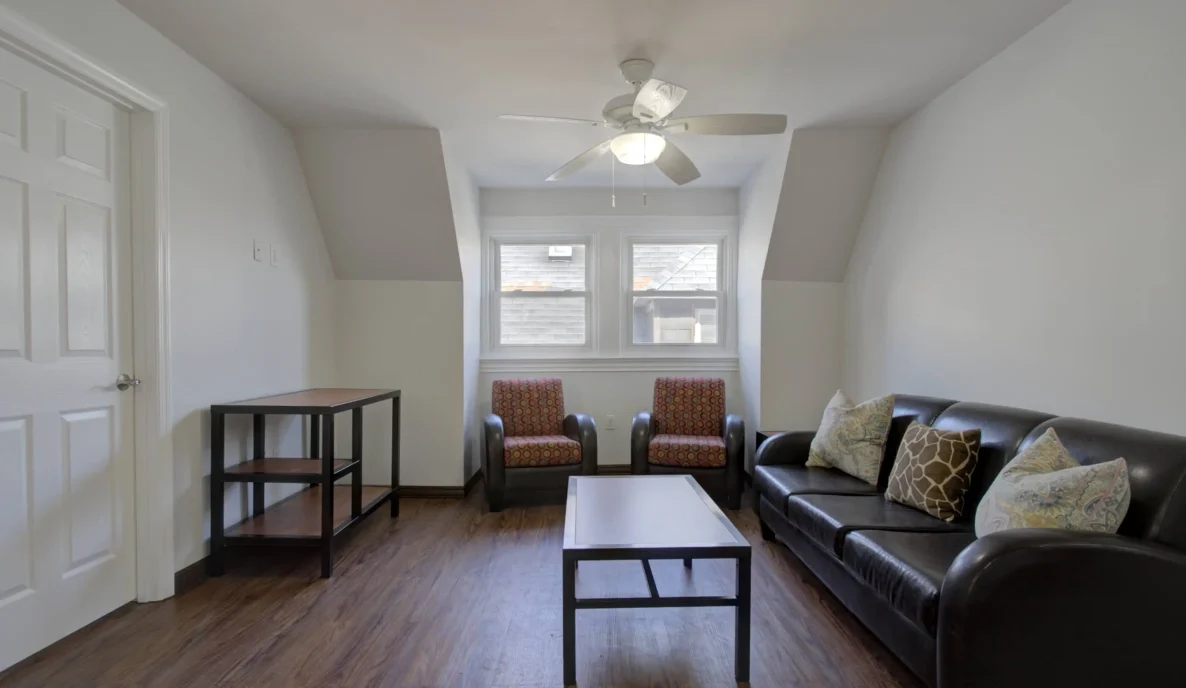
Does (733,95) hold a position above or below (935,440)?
above

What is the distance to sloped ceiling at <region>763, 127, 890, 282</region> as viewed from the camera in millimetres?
3426

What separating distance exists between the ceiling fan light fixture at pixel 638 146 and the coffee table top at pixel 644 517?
159 centimetres

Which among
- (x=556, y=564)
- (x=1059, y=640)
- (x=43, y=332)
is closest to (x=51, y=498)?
(x=43, y=332)

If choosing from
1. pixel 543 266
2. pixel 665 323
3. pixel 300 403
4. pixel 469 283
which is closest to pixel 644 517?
pixel 300 403

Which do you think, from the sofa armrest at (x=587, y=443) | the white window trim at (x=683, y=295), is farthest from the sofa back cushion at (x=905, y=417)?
the white window trim at (x=683, y=295)

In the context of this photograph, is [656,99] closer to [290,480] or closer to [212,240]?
[212,240]

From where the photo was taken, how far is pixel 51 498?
196cm

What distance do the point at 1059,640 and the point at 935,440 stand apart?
3.13 feet

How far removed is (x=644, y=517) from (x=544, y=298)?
2805mm

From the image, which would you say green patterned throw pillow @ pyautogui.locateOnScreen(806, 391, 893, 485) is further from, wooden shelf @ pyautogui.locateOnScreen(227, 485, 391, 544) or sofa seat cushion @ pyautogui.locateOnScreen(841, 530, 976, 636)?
wooden shelf @ pyautogui.locateOnScreen(227, 485, 391, 544)

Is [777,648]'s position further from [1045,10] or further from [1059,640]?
[1045,10]

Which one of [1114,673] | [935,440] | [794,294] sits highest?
[794,294]

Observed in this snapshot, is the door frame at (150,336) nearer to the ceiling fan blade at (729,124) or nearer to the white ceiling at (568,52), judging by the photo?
the white ceiling at (568,52)

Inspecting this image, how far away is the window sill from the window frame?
0.10 m
